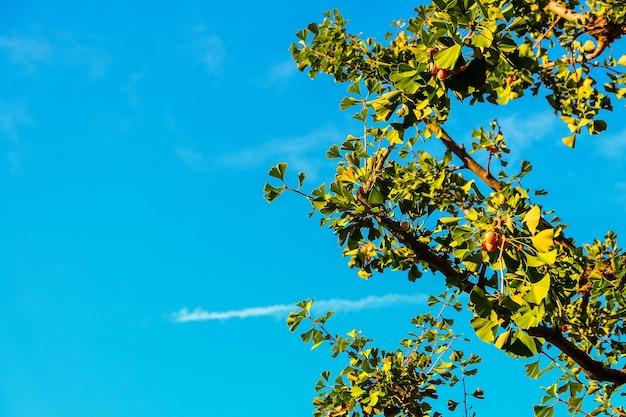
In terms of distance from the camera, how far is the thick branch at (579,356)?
3.32 m

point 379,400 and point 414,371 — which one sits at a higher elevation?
point 414,371

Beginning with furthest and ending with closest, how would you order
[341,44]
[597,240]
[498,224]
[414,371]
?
[341,44]
[597,240]
[414,371]
[498,224]

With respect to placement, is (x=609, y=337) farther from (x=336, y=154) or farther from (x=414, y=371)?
(x=336, y=154)

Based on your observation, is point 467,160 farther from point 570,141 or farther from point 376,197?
point 376,197

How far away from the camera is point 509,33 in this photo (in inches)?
95.3

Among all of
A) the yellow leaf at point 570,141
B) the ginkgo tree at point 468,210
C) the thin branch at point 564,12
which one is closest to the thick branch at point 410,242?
the ginkgo tree at point 468,210

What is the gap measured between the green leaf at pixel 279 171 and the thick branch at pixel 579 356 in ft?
5.32

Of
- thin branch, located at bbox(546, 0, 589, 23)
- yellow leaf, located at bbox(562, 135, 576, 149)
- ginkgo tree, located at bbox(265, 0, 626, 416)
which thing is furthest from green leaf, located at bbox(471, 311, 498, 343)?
thin branch, located at bbox(546, 0, 589, 23)

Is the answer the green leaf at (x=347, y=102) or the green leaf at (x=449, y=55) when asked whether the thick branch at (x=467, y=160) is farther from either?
the green leaf at (x=449, y=55)

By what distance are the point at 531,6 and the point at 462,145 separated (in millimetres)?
1738

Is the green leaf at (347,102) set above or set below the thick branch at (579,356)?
above

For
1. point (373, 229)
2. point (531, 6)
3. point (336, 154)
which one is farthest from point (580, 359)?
point (531, 6)

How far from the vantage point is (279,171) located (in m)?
2.92

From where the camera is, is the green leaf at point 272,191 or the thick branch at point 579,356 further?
the thick branch at point 579,356
